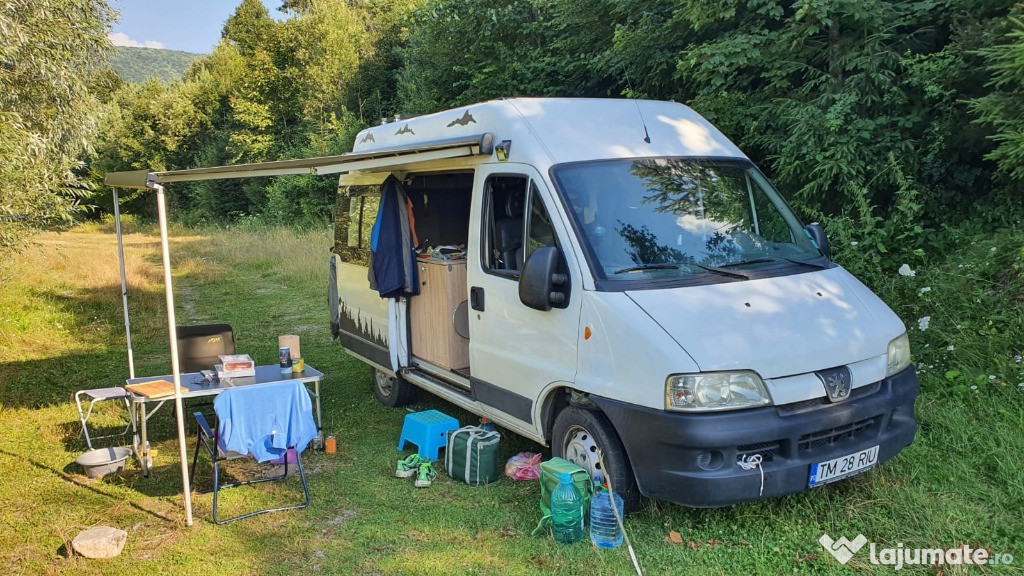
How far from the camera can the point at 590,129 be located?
201 inches

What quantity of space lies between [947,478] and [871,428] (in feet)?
2.66

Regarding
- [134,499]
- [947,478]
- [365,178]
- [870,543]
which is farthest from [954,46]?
[134,499]

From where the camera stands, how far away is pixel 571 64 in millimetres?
12320

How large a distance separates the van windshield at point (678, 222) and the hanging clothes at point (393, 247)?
Result: 85.6 inches

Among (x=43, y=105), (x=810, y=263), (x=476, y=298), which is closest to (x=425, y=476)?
(x=476, y=298)

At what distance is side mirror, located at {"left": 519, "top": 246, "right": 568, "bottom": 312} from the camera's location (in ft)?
14.6

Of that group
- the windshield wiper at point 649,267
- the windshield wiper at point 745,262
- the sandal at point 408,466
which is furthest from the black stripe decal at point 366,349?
the windshield wiper at point 745,262

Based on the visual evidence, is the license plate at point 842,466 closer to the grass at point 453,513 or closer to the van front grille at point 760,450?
the van front grille at point 760,450

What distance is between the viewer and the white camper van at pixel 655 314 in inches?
155

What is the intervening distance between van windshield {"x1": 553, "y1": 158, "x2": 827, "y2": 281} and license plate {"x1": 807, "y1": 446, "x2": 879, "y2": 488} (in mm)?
1154

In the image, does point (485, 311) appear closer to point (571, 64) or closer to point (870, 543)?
point (870, 543)

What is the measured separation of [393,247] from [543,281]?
2.43 meters

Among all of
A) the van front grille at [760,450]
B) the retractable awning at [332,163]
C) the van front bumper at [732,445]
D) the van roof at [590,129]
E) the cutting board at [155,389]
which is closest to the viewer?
the van front bumper at [732,445]

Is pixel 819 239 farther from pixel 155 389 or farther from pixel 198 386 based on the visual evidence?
pixel 155 389
